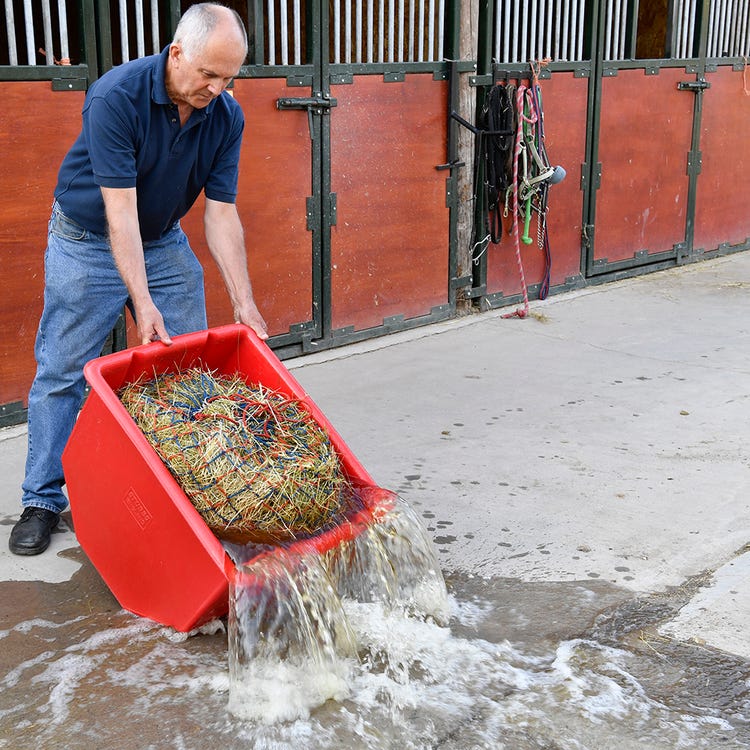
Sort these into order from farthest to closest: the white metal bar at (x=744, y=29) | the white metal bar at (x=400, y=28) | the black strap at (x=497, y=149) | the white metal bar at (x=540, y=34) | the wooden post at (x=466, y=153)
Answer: the white metal bar at (x=744, y=29)
the white metal bar at (x=540, y=34)
the black strap at (x=497, y=149)
the wooden post at (x=466, y=153)
the white metal bar at (x=400, y=28)

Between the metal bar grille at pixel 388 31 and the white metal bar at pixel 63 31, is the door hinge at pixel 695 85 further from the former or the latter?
the white metal bar at pixel 63 31

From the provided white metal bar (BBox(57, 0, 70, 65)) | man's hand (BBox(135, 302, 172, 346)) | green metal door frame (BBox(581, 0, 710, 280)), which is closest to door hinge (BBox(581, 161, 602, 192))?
green metal door frame (BBox(581, 0, 710, 280))

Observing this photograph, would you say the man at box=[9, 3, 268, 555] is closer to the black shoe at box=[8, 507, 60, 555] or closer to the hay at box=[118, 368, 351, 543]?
the black shoe at box=[8, 507, 60, 555]

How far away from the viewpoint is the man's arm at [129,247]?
3.11 m

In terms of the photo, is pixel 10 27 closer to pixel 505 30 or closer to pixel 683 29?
Answer: pixel 505 30

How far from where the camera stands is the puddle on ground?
263cm

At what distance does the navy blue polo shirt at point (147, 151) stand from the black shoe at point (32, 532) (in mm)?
926

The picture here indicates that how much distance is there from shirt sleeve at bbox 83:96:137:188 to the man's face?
0.51 feet

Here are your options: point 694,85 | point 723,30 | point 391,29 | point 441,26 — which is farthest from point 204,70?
point 723,30

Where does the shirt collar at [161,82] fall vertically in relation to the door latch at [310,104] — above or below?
above

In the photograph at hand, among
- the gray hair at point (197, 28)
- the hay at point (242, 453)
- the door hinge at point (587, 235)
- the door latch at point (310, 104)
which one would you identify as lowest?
the door hinge at point (587, 235)

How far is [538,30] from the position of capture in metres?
7.38

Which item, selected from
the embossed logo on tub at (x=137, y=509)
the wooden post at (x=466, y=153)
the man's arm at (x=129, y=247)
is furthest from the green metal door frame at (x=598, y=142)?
the embossed logo on tub at (x=137, y=509)

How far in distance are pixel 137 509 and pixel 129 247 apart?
0.76 m
